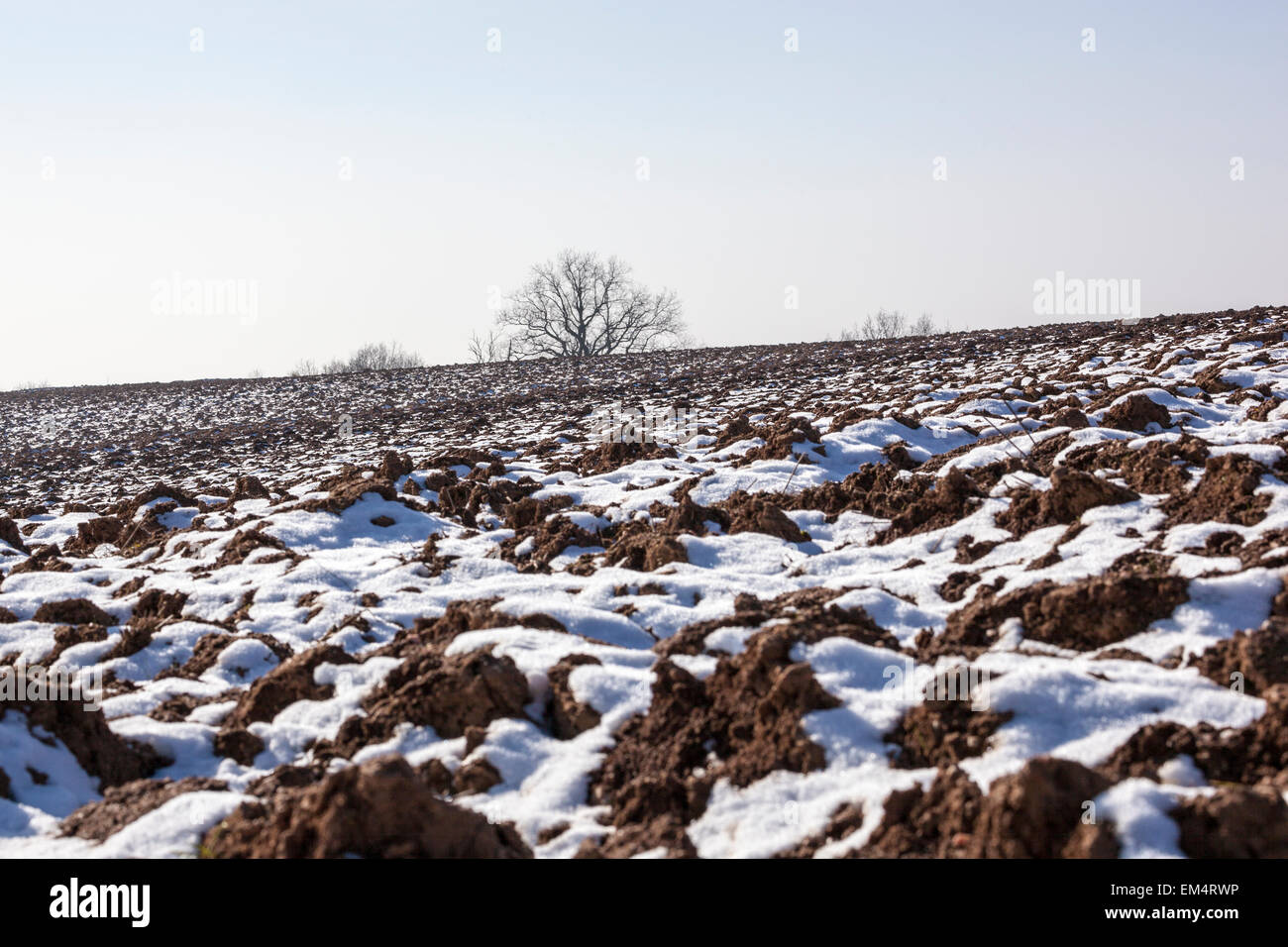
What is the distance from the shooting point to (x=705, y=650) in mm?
4828

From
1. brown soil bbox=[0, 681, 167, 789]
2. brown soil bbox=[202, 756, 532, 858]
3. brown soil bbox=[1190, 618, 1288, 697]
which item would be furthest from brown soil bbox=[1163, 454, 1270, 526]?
brown soil bbox=[0, 681, 167, 789]

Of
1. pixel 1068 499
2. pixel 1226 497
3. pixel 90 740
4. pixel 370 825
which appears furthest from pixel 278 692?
pixel 1226 497

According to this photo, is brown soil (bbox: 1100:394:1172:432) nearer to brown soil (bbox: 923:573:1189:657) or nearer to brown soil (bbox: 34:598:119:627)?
brown soil (bbox: 923:573:1189:657)

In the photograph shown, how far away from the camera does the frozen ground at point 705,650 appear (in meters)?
3.32

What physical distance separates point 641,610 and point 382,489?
4.60m

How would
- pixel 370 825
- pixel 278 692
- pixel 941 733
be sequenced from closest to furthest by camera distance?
pixel 370 825 < pixel 941 733 < pixel 278 692

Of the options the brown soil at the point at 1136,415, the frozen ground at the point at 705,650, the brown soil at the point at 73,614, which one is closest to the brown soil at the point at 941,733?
the frozen ground at the point at 705,650

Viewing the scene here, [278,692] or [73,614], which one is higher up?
[73,614]

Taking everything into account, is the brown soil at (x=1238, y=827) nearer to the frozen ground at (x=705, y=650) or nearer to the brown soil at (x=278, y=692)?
the frozen ground at (x=705, y=650)

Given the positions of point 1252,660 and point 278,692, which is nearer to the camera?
point 1252,660

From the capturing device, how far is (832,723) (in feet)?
12.9

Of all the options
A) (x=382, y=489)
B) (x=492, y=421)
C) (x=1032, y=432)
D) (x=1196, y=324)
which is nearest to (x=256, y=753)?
(x=382, y=489)

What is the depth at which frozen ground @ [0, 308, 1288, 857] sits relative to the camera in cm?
332

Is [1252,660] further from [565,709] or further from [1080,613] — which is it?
[565,709]
